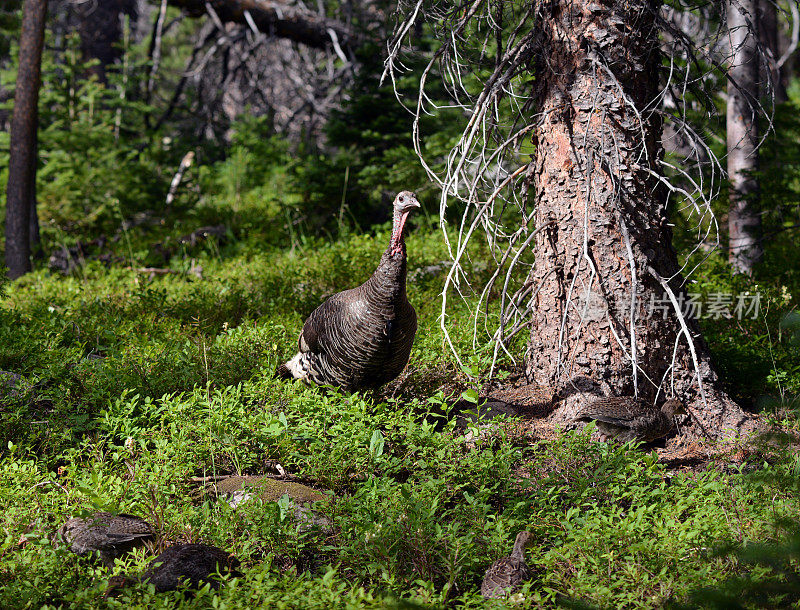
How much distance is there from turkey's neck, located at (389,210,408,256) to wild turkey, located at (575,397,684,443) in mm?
1600

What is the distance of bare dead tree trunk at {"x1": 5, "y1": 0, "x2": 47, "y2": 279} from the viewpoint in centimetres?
814

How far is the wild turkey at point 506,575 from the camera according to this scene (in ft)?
10.0

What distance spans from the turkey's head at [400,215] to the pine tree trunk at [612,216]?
957 mm

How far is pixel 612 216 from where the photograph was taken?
4516 mm

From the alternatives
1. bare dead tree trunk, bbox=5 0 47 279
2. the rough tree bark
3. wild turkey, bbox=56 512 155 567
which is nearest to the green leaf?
wild turkey, bbox=56 512 155 567

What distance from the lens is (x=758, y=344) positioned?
17.9 feet

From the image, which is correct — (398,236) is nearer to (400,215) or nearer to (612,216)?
(400,215)

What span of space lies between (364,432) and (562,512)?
3.97 feet

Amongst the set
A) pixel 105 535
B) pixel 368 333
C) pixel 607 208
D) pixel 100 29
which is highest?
pixel 100 29

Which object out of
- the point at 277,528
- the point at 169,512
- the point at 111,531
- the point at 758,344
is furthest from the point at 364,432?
the point at 758,344

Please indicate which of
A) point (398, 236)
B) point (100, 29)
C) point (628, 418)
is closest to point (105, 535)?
point (398, 236)

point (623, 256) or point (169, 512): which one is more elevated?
point (623, 256)

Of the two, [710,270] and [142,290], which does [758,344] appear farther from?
[142,290]

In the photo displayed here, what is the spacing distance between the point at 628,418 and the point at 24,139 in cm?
764
